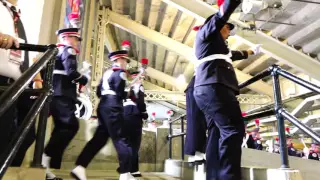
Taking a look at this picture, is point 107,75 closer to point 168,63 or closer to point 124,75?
point 124,75

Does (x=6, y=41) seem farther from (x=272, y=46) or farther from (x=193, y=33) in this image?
(x=193, y=33)

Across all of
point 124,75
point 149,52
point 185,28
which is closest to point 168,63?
point 149,52

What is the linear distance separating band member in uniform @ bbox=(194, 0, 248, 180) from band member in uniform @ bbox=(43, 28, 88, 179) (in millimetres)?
1221

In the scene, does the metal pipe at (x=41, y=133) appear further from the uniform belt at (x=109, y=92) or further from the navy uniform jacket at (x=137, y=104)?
→ the navy uniform jacket at (x=137, y=104)

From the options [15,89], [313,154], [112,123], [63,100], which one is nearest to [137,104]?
[112,123]

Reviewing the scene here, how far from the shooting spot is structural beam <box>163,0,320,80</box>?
6027mm

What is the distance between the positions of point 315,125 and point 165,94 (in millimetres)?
6192

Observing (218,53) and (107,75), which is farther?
(107,75)

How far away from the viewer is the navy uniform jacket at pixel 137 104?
159 inches

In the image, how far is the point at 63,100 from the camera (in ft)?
8.90

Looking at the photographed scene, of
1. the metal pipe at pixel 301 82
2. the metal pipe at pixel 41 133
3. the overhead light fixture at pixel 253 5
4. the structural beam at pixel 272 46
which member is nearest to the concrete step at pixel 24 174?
the metal pipe at pixel 41 133

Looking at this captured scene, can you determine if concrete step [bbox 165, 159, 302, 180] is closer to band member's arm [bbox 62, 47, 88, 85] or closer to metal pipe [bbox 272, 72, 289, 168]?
metal pipe [bbox 272, 72, 289, 168]

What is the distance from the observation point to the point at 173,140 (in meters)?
5.01

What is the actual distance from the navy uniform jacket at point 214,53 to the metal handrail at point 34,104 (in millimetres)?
1049
